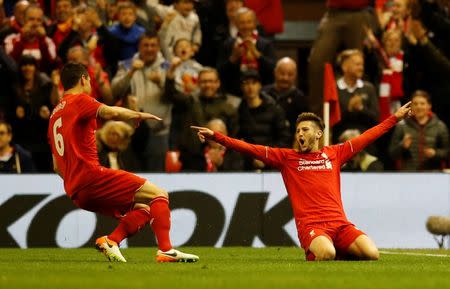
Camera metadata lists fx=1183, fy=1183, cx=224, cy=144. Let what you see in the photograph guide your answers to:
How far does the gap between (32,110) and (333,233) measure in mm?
6602

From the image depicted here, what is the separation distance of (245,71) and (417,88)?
293 centimetres

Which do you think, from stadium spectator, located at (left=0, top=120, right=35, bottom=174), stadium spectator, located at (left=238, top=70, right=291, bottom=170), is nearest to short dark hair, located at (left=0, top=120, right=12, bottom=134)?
stadium spectator, located at (left=0, top=120, right=35, bottom=174)

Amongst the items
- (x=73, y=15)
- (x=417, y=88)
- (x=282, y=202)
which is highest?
(x=73, y=15)

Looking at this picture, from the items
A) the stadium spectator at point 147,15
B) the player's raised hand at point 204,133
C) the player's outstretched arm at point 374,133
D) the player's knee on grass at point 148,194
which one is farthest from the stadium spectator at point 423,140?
the player's knee on grass at point 148,194

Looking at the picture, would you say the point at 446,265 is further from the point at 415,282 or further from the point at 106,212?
the point at 106,212

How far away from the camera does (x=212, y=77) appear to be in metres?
16.7

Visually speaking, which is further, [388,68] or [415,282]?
[388,68]

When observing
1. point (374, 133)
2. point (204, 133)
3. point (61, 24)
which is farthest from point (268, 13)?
point (204, 133)

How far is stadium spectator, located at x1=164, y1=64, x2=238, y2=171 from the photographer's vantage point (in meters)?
16.7

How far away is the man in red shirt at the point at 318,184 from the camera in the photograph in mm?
11680

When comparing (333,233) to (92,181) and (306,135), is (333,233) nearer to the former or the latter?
(306,135)

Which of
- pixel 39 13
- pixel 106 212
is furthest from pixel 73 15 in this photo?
pixel 106 212

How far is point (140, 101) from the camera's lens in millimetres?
17156

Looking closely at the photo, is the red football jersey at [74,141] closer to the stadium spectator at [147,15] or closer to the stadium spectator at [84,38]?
the stadium spectator at [84,38]
